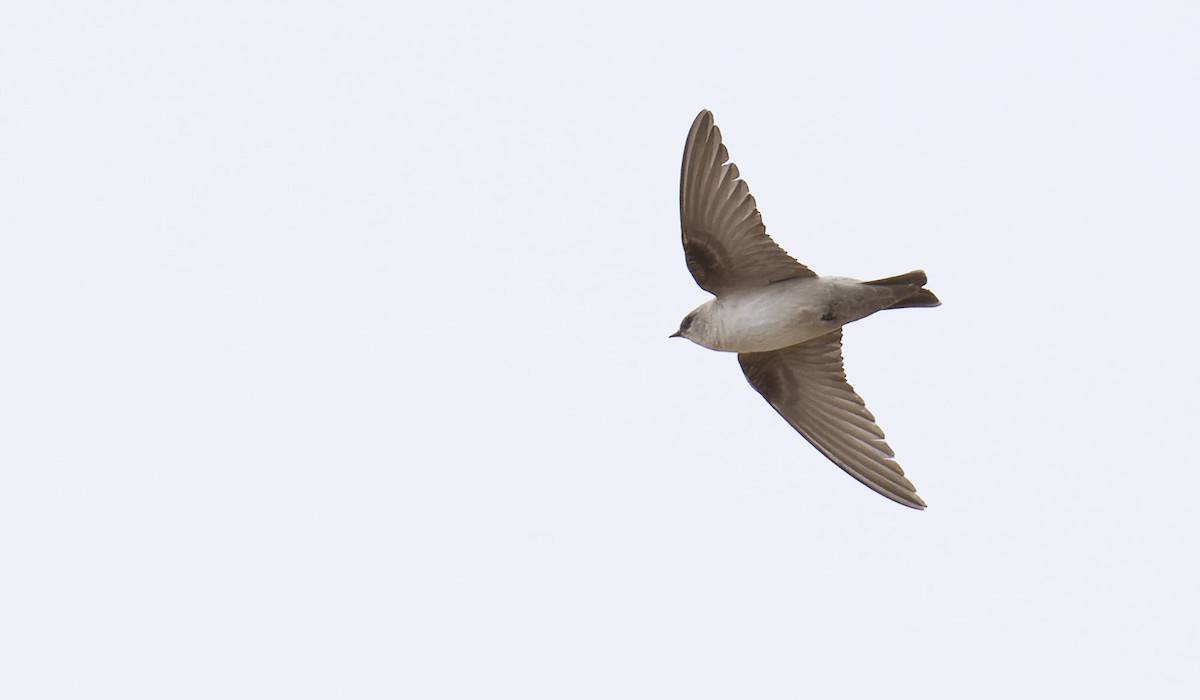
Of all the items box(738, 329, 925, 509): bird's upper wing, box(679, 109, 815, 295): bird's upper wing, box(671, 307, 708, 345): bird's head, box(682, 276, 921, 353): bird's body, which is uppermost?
box(679, 109, 815, 295): bird's upper wing

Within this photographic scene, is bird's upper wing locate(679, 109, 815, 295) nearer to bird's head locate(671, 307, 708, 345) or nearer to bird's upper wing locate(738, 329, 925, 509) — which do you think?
bird's head locate(671, 307, 708, 345)

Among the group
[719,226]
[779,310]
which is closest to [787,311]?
[779,310]

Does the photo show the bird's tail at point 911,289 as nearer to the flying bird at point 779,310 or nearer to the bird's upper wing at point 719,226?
the flying bird at point 779,310

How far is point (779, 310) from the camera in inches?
302

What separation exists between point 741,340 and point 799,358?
585 mm

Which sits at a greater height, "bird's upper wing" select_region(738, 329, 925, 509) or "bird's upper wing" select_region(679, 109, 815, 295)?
"bird's upper wing" select_region(679, 109, 815, 295)

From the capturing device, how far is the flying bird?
743cm

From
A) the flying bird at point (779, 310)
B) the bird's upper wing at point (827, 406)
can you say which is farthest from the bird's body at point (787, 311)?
the bird's upper wing at point (827, 406)

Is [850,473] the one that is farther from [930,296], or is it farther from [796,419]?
[930,296]

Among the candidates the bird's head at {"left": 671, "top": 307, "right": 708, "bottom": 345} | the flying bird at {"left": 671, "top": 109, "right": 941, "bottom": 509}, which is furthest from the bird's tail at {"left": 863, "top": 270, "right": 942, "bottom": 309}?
the bird's head at {"left": 671, "top": 307, "right": 708, "bottom": 345}

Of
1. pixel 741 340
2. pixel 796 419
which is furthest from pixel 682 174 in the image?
pixel 796 419

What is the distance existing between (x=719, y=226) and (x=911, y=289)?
0.89m

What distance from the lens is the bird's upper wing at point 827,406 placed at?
8.11m

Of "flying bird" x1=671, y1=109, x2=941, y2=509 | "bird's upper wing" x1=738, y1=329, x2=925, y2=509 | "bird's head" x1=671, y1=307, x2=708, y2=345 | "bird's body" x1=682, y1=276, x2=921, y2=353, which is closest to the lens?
"flying bird" x1=671, y1=109, x2=941, y2=509
